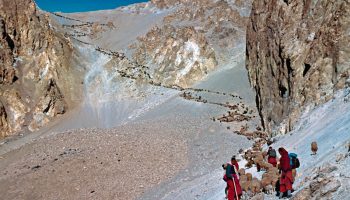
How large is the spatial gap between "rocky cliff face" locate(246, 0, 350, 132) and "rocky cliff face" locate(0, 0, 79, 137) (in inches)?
750

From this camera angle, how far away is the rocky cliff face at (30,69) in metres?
40.6

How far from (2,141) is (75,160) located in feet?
39.7

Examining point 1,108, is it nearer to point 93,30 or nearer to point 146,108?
point 146,108

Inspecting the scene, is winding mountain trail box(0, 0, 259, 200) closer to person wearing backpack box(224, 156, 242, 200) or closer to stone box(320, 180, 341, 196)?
person wearing backpack box(224, 156, 242, 200)

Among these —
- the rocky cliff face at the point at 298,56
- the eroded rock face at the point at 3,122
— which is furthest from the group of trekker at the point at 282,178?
the eroded rock face at the point at 3,122

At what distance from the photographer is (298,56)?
81.9 ft

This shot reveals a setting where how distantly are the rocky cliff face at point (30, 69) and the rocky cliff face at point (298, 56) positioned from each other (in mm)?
19055

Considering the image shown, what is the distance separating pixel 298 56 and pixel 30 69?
27443 mm

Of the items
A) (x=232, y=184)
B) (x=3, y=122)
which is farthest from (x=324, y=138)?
(x=3, y=122)

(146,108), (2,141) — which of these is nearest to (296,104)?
(146,108)

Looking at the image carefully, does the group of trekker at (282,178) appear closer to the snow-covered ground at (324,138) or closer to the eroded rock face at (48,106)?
the snow-covered ground at (324,138)

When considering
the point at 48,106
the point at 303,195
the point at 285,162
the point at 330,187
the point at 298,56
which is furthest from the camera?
the point at 48,106

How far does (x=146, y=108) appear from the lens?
40.2 m

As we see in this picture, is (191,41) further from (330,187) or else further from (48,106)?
(330,187)
